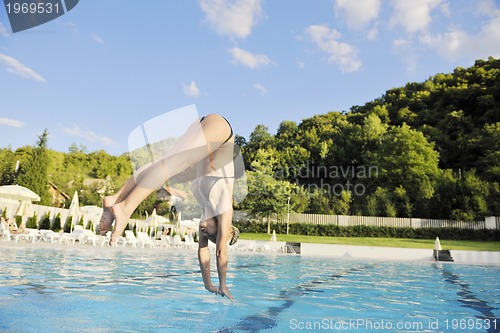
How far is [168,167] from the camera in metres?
2.03

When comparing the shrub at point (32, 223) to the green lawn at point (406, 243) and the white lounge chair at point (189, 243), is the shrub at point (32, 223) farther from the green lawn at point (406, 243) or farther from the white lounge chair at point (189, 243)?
the green lawn at point (406, 243)

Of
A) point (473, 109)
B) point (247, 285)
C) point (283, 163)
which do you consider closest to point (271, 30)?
point (247, 285)

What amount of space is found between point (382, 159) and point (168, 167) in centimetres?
4042

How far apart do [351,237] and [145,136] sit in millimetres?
25624

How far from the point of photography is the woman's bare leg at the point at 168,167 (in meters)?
1.99

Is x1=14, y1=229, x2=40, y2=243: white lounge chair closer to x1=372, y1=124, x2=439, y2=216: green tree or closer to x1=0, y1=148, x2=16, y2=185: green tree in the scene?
x1=0, y1=148, x2=16, y2=185: green tree

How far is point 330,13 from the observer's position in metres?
27.3

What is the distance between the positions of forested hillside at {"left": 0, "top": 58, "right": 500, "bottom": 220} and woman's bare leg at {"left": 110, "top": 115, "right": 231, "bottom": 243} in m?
23.9

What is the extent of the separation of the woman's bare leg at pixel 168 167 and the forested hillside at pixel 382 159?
78.4 feet

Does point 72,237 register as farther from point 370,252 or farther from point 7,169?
point 7,169

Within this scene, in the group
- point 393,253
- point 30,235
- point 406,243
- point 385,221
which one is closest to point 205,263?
point 30,235

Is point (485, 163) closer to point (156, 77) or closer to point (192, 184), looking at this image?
point (156, 77)

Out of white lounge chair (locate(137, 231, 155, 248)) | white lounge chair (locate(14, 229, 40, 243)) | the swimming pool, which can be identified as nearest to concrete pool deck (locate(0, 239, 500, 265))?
white lounge chair (locate(137, 231, 155, 248))

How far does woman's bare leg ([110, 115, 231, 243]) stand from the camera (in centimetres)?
199
